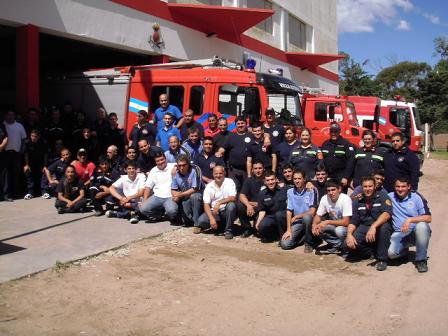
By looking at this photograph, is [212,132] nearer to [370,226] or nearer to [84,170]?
[84,170]

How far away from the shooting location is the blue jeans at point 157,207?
7.73 metres

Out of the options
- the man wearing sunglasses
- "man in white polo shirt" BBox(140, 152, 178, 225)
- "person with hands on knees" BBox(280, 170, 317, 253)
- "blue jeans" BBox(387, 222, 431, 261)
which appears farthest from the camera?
"man in white polo shirt" BBox(140, 152, 178, 225)

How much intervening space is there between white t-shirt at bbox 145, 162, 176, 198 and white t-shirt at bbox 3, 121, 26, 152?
127 inches

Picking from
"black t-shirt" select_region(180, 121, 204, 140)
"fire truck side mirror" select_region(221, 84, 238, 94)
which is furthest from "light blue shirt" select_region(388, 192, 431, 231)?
"fire truck side mirror" select_region(221, 84, 238, 94)

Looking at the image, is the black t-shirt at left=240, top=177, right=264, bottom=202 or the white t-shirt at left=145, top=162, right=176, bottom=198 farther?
the white t-shirt at left=145, top=162, right=176, bottom=198

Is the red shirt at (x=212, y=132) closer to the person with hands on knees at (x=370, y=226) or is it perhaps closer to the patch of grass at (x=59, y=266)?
the person with hands on knees at (x=370, y=226)

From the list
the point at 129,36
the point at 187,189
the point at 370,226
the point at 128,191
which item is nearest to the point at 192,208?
the point at 187,189

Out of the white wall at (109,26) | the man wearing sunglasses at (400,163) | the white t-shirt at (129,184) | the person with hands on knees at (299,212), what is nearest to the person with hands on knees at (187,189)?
the white t-shirt at (129,184)

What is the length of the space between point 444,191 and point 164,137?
869cm

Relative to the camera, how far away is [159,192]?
311 inches

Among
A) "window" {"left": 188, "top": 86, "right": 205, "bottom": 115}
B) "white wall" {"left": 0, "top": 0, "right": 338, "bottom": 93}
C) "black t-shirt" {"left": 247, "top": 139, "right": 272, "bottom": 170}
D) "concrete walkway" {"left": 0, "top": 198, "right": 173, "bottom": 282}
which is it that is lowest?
"concrete walkway" {"left": 0, "top": 198, "right": 173, "bottom": 282}

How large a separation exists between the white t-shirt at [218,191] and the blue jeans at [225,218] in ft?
0.37

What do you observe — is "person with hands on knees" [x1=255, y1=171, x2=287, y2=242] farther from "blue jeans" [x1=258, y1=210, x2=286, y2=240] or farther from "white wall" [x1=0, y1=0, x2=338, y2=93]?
"white wall" [x1=0, y1=0, x2=338, y2=93]

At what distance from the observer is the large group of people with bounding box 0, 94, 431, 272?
593cm
